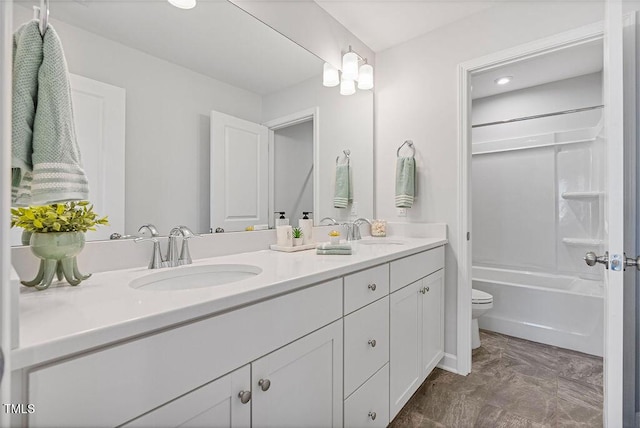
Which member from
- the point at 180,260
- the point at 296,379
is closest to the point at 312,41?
the point at 180,260

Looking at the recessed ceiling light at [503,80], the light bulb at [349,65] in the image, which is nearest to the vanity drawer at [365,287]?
the light bulb at [349,65]

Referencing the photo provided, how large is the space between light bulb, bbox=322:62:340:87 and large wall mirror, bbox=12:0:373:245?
64 millimetres

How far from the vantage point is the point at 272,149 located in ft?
5.39

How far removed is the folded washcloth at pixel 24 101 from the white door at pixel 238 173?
68 centimetres

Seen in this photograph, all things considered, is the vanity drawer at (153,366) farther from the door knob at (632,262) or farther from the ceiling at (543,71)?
the ceiling at (543,71)

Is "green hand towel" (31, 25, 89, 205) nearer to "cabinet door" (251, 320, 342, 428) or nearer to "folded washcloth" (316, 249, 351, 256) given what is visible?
"cabinet door" (251, 320, 342, 428)

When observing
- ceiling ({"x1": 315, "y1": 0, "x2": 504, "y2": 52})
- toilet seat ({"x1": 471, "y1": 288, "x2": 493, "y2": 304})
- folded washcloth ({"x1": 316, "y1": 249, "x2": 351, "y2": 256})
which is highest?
ceiling ({"x1": 315, "y1": 0, "x2": 504, "y2": 52})

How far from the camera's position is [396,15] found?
2.01 metres

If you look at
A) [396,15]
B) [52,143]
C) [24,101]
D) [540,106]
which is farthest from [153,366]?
[540,106]

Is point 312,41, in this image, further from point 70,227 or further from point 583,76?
point 583,76

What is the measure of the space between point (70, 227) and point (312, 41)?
1.67 m

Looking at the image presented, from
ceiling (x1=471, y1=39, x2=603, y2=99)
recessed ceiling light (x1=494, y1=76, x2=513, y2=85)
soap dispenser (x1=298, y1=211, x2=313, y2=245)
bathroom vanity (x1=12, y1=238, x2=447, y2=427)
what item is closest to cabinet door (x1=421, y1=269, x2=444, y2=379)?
bathroom vanity (x1=12, y1=238, x2=447, y2=427)

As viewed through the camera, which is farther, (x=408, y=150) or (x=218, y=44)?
(x=408, y=150)

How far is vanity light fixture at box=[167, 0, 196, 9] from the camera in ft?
4.00
